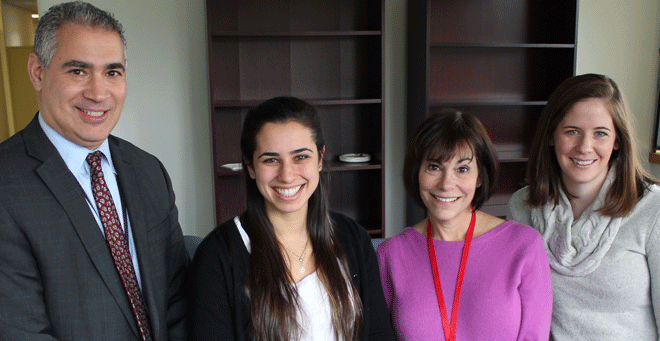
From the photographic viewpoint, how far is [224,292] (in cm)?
116

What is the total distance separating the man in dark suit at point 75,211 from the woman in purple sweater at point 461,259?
0.69 meters

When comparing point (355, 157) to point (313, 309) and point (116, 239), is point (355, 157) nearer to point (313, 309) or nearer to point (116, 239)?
point (313, 309)

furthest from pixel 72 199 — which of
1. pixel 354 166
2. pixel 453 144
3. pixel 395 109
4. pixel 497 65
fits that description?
pixel 497 65

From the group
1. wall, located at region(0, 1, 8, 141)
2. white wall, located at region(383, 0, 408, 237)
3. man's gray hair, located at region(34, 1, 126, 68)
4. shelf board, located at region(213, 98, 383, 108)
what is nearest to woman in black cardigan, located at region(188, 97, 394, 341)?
man's gray hair, located at region(34, 1, 126, 68)

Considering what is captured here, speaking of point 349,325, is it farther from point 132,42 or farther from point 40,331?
point 132,42

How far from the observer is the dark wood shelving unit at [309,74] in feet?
10.3

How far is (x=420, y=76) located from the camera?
319 centimetres

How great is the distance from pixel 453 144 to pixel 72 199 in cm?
99

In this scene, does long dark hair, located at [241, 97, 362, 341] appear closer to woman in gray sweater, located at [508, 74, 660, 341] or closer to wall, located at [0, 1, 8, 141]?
woman in gray sweater, located at [508, 74, 660, 341]

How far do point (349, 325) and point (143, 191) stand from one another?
66cm

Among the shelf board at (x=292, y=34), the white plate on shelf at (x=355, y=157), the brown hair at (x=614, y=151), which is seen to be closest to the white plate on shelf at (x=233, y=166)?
the white plate on shelf at (x=355, y=157)

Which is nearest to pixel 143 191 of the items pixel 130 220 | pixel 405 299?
pixel 130 220

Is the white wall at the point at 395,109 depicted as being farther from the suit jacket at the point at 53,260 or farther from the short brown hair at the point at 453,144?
the suit jacket at the point at 53,260

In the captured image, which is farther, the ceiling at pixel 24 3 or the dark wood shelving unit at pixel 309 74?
the ceiling at pixel 24 3
